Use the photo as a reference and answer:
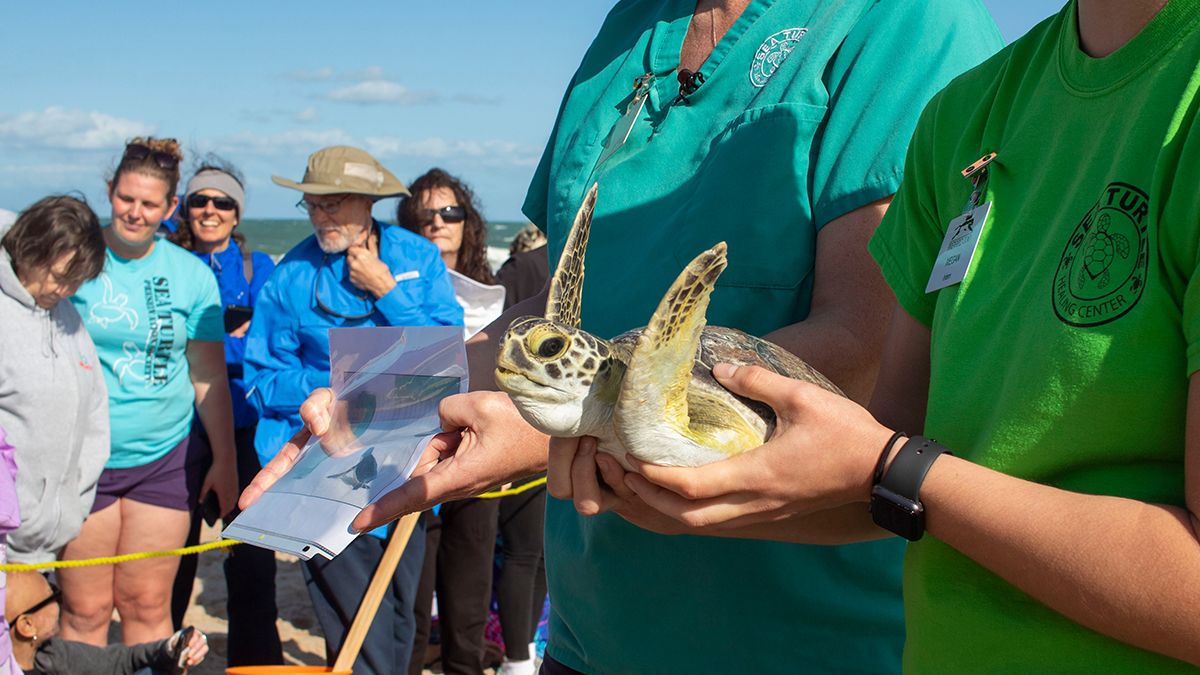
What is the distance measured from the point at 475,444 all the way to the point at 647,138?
27.2 inches

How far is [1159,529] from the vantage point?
732mm

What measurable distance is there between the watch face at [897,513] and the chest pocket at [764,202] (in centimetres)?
55

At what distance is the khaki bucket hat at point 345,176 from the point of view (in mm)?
3988

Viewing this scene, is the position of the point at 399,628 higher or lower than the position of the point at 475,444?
lower

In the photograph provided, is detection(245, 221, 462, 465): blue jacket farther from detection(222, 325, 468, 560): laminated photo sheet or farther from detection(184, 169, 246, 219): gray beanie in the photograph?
detection(222, 325, 468, 560): laminated photo sheet

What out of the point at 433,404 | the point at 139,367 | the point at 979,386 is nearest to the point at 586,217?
the point at 433,404

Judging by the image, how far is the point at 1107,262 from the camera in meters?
0.79

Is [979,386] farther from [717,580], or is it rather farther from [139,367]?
[139,367]

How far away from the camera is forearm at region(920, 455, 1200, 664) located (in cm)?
72

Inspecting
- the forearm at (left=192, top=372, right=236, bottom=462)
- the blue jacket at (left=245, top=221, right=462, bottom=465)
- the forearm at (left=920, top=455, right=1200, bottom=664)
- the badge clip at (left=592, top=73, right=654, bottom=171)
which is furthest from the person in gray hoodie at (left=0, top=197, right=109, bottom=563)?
the forearm at (left=920, top=455, right=1200, bottom=664)

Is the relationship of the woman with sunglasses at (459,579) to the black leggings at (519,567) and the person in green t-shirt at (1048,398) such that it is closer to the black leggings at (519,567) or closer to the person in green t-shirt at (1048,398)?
the black leggings at (519,567)

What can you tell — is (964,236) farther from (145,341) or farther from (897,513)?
(145,341)

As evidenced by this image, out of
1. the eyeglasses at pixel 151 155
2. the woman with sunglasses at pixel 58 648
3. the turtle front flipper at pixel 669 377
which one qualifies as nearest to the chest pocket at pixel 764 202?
the turtle front flipper at pixel 669 377

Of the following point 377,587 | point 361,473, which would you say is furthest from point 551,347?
point 377,587
